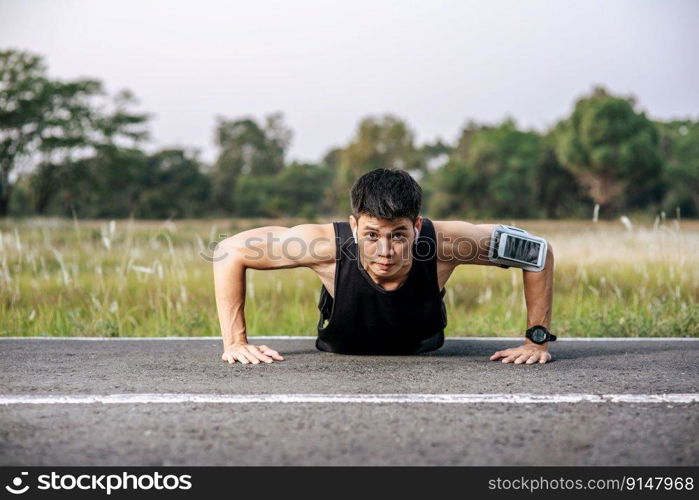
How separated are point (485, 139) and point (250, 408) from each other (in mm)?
70939

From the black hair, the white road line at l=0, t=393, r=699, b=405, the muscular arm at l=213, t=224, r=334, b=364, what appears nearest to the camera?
the white road line at l=0, t=393, r=699, b=405

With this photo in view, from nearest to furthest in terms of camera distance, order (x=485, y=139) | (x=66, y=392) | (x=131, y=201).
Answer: (x=66, y=392), (x=131, y=201), (x=485, y=139)

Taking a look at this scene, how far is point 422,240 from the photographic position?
4.15m

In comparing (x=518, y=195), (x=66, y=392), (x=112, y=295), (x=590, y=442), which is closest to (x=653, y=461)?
(x=590, y=442)

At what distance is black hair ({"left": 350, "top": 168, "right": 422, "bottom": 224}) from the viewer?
12.7 feet

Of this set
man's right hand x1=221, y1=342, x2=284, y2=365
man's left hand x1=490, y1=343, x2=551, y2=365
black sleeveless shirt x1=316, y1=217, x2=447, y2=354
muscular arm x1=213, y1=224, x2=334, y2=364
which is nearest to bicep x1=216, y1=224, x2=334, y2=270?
muscular arm x1=213, y1=224, x2=334, y2=364

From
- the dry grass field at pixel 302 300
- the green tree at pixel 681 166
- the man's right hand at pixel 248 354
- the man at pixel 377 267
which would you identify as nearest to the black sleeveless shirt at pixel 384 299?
the man at pixel 377 267

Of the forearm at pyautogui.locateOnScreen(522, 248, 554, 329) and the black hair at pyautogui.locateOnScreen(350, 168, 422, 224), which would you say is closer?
the black hair at pyautogui.locateOnScreen(350, 168, 422, 224)

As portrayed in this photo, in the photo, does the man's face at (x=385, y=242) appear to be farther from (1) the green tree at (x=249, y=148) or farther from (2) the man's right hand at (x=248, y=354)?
(1) the green tree at (x=249, y=148)

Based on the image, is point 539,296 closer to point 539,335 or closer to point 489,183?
point 539,335

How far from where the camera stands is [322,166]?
3061 inches

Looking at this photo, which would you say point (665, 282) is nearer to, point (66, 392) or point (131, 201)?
point (66, 392)

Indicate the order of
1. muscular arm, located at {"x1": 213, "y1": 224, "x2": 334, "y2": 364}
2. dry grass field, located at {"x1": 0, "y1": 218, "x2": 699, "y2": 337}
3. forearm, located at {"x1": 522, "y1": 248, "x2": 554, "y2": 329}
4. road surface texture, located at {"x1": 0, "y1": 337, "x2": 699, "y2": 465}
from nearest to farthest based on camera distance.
Answer: 1. road surface texture, located at {"x1": 0, "y1": 337, "x2": 699, "y2": 465}
2. muscular arm, located at {"x1": 213, "y1": 224, "x2": 334, "y2": 364}
3. forearm, located at {"x1": 522, "y1": 248, "x2": 554, "y2": 329}
4. dry grass field, located at {"x1": 0, "y1": 218, "x2": 699, "y2": 337}

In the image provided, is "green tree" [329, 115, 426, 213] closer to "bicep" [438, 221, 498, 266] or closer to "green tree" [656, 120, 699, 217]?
"green tree" [656, 120, 699, 217]
